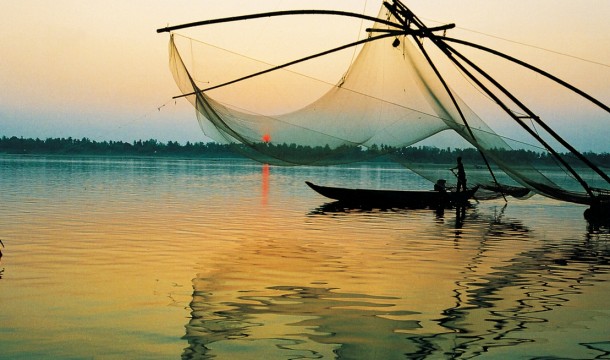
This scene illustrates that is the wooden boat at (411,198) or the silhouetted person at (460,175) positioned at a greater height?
the silhouetted person at (460,175)

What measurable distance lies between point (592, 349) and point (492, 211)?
65.3 feet

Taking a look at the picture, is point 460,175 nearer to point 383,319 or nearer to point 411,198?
point 411,198

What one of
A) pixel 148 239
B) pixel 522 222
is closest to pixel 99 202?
pixel 148 239

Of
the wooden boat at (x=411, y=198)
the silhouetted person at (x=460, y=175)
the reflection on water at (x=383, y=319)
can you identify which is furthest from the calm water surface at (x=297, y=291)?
the wooden boat at (x=411, y=198)

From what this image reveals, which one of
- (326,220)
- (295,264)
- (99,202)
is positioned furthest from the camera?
(99,202)

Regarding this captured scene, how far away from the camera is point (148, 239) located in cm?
1515

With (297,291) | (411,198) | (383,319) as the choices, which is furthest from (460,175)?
(383,319)

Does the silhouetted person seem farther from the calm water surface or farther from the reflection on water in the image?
the reflection on water

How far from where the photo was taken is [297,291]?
9359 mm

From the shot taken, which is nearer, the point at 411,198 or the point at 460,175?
the point at 460,175

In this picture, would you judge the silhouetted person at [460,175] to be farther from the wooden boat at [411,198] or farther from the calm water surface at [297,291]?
the calm water surface at [297,291]

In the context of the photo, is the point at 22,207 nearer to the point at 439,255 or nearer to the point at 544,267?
the point at 439,255

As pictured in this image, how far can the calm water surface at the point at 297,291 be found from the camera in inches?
266

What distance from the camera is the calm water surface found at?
266 inches
